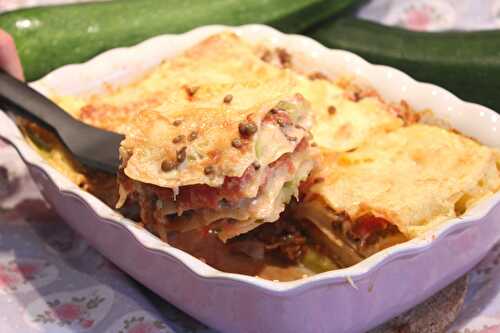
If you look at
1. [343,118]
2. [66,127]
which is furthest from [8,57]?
[343,118]

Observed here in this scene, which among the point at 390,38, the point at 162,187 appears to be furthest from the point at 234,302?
the point at 390,38

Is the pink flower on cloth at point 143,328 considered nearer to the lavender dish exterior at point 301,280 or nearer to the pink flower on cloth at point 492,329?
the lavender dish exterior at point 301,280

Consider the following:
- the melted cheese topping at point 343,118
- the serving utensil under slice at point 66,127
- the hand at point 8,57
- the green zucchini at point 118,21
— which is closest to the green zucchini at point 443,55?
the green zucchini at point 118,21

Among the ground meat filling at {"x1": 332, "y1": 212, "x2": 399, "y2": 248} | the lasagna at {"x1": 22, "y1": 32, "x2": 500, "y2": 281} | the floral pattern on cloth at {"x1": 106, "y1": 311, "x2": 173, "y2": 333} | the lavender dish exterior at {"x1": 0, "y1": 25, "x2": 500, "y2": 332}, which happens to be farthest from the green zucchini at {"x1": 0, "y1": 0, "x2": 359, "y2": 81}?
the ground meat filling at {"x1": 332, "y1": 212, "x2": 399, "y2": 248}

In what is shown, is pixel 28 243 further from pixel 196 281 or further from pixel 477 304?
pixel 477 304

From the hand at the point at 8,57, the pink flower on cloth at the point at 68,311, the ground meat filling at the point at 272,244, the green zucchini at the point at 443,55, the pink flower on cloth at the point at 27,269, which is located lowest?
the pink flower on cloth at the point at 27,269

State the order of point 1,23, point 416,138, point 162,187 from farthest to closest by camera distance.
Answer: point 1,23 < point 416,138 < point 162,187

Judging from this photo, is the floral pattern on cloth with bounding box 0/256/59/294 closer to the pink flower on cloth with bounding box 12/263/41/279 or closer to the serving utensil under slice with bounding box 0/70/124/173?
the pink flower on cloth with bounding box 12/263/41/279

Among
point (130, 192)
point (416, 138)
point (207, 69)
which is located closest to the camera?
point (130, 192)
